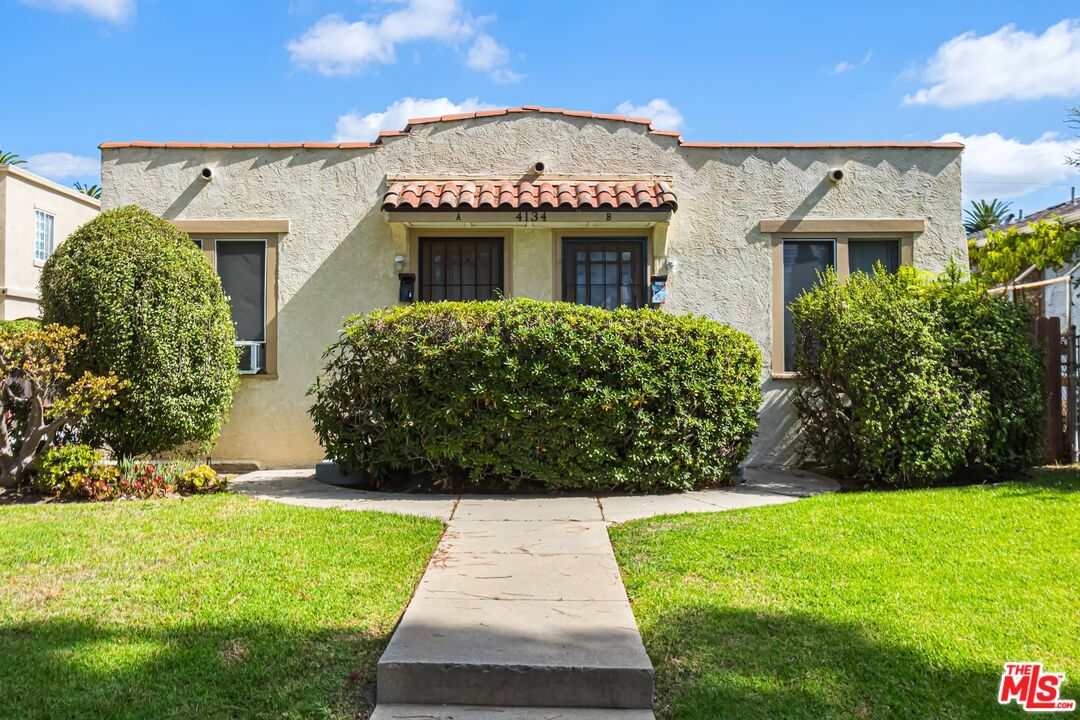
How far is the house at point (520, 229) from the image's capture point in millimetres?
9289

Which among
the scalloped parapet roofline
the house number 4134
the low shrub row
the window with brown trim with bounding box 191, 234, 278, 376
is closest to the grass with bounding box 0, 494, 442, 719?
the low shrub row

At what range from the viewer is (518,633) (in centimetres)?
353

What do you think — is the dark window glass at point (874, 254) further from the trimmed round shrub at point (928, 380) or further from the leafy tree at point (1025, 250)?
the trimmed round shrub at point (928, 380)

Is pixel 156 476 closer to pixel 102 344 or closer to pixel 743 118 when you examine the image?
pixel 102 344

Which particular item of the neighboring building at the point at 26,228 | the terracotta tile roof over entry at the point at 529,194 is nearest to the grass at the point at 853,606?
the terracotta tile roof over entry at the point at 529,194

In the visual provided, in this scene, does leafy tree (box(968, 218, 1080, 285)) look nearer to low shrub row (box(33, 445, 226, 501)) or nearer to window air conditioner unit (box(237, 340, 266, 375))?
window air conditioner unit (box(237, 340, 266, 375))

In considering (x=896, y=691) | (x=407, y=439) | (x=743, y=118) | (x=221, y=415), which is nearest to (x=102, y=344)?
(x=221, y=415)

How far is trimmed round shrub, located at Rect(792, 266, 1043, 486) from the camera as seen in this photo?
7332 millimetres

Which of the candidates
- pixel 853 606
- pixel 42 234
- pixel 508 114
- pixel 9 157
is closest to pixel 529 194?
pixel 508 114

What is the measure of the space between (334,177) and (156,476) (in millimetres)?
4135

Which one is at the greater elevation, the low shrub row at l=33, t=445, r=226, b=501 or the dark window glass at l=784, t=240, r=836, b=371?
the dark window glass at l=784, t=240, r=836, b=371

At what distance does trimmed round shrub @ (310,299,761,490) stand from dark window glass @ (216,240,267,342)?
2424mm

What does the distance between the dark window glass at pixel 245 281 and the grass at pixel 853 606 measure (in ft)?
18.9

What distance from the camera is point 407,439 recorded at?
7.34 m
